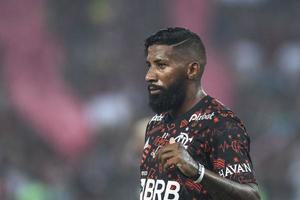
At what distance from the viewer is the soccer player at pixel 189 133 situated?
446 centimetres

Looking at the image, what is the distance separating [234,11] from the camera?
46.7 ft

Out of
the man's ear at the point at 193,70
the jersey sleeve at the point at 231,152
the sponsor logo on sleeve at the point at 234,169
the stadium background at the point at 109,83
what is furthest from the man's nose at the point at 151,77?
the stadium background at the point at 109,83

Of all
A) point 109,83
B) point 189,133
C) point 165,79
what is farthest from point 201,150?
point 109,83

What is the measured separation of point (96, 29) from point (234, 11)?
2.06m

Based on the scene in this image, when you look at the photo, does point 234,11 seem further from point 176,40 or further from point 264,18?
point 176,40

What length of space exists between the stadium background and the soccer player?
6.14m

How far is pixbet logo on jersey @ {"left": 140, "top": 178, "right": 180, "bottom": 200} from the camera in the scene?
4637 mm

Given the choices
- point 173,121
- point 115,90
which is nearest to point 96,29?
point 115,90

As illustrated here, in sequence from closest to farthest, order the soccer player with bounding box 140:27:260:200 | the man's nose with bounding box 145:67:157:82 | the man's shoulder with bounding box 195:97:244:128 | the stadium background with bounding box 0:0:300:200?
the soccer player with bounding box 140:27:260:200
the man's shoulder with bounding box 195:97:244:128
the man's nose with bounding box 145:67:157:82
the stadium background with bounding box 0:0:300:200

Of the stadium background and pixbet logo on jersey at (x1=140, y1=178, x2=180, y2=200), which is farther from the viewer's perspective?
the stadium background

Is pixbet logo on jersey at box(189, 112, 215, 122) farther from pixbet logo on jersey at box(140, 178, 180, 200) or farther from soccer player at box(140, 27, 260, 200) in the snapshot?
pixbet logo on jersey at box(140, 178, 180, 200)

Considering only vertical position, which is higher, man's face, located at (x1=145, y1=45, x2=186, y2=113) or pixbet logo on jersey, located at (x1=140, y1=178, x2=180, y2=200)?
man's face, located at (x1=145, y1=45, x2=186, y2=113)

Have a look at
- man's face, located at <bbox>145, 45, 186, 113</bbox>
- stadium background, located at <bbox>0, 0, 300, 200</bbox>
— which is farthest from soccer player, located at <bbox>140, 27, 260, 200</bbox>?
stadium background, located at <bbox>0, 0, 300, 200</bbox>

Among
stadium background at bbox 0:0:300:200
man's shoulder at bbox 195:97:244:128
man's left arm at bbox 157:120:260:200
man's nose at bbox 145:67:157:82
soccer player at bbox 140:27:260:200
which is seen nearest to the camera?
man's left arm at bbox 157:120:260:200
